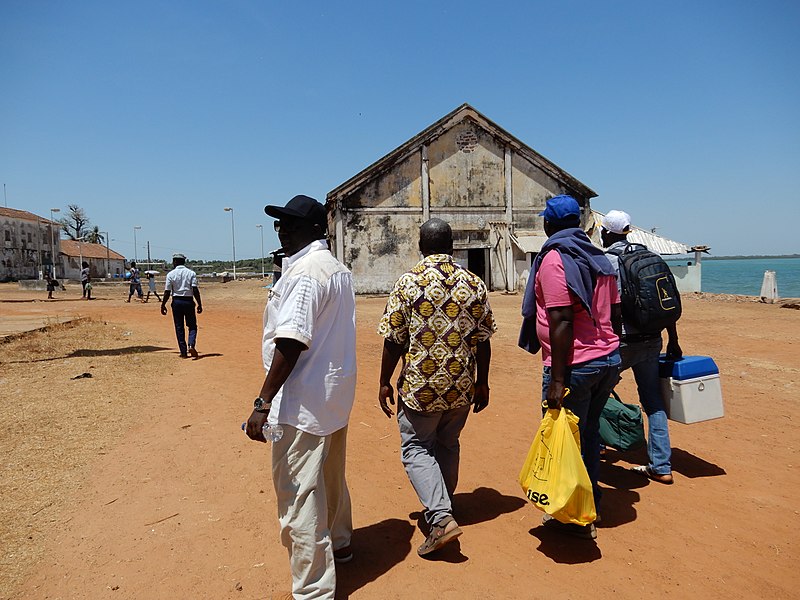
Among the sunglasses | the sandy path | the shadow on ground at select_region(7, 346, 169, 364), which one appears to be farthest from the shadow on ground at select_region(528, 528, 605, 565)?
the shadow on ground at select_region(7, 346, 169, 364)

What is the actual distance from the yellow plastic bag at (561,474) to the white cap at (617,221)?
4.92 ft

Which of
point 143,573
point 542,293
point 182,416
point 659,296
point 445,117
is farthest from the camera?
point 445,117

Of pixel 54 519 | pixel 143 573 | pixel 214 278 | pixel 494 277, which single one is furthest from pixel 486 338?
pixel 214 278

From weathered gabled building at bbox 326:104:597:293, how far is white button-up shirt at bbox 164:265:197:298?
13.3m

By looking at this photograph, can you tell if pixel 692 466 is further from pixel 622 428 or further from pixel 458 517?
pixel 458 517

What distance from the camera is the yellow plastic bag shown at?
2885 mm

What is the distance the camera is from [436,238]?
3.16m

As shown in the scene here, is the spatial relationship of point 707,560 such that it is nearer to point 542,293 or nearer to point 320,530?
point 542,293

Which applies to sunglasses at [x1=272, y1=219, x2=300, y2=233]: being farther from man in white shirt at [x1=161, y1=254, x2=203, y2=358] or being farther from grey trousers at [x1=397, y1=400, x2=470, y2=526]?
man in white shirt at [x1=161, y1=254, x2=203, y2=358]

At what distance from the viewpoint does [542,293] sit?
10.2 ft

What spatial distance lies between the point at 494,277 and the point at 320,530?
2234 cm

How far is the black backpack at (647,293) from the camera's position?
12.0 feet

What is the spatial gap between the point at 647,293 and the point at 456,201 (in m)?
20.5

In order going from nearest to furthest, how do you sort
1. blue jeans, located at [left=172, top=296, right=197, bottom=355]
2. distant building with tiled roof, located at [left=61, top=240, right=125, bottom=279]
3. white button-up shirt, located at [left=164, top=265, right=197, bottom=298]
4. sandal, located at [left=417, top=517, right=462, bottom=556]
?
sandal, located at [left=417, top=517, right=462, bottom=556]
white button-up shirt, located at [left=164, top=265, right=197, bottom=298]
blue jeans, located at [left=172, top=296, right=197, bottom=355]
distant building with tiled roof, located at [left=61, top=240, right=125, bottom=279]
